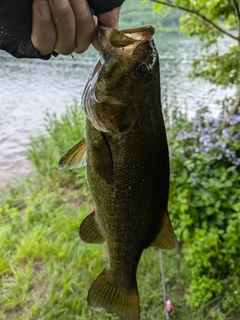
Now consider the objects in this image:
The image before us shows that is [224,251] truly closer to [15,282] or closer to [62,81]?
[15,282]

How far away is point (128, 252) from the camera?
6.02 feet

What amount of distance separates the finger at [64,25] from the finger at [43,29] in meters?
0.02

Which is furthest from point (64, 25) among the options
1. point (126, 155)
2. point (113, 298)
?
point (113, 298)

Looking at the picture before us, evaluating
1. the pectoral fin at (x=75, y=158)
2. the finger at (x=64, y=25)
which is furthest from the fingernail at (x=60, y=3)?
the pectoral fin at (x=75, y=158)

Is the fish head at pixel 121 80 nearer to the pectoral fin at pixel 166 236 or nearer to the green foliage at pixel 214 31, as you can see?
the pectoral fin at pixel 166 236

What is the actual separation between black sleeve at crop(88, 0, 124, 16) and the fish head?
6cm

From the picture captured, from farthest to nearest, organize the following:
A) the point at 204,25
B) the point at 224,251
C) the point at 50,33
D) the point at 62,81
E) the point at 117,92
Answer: the point at 62,81 < the point at 204,25 < the point at 224,251 < the point at 117,92 < the point at 50,33

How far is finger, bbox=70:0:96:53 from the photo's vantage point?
1284 mm

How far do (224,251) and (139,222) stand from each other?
6.00 feet

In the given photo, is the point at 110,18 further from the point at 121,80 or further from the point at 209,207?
the point at 209,207

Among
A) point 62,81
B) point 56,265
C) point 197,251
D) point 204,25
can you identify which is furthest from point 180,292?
point 62,81

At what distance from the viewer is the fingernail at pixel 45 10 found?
1.24 meters

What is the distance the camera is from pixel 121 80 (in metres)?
1.43

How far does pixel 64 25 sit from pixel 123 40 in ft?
0.71
